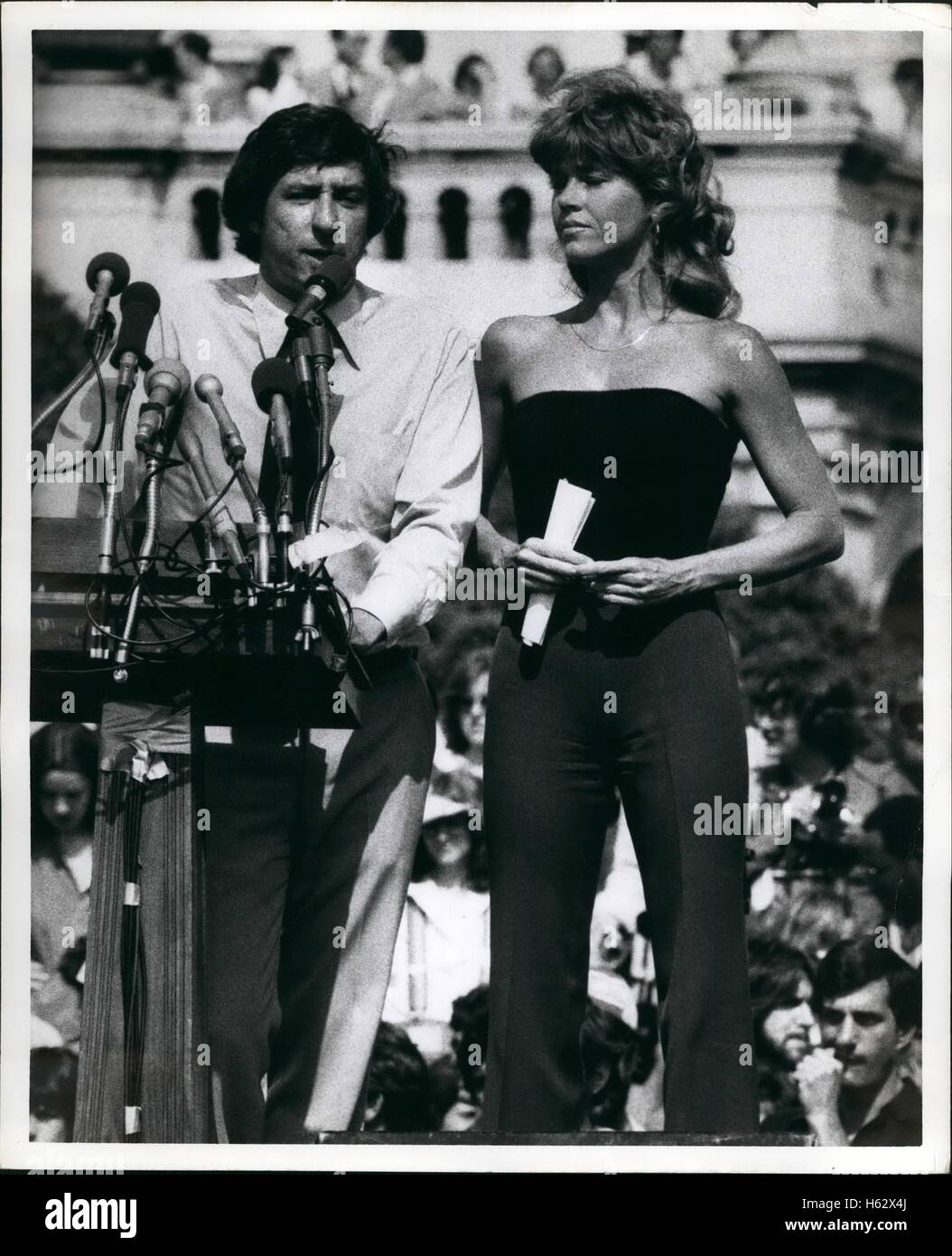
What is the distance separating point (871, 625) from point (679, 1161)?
1688 mm

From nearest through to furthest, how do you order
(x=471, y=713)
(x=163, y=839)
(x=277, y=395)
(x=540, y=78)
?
(x=163, y=839), (x=277, y=395), (x=471, y=713), (x=540, y=78)

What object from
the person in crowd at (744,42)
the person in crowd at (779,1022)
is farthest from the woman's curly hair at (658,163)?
the person in crowd at (779,1022)

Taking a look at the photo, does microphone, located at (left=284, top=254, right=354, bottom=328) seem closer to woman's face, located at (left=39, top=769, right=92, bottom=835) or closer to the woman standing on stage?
the woman standing on stage

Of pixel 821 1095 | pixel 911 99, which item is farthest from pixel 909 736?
pixel 911 99

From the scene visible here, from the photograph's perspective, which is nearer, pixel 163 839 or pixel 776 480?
pixel 163 839

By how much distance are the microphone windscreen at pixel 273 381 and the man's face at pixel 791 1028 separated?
7.60 ft

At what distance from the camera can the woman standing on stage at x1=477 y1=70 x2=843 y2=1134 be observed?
18.8ft

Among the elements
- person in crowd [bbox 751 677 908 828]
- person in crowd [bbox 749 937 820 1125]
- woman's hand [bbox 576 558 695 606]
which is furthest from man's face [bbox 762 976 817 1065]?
woman's hand [bbox 576 558 695 606]

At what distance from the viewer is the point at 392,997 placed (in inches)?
227

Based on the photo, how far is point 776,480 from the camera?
231 inches

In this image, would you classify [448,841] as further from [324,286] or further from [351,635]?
[324,286]

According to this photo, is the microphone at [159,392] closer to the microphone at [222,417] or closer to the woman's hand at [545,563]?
the microphone at [222,417]

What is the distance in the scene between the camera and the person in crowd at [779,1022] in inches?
227

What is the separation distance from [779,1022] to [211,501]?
2.27 m
